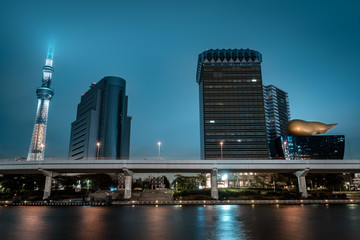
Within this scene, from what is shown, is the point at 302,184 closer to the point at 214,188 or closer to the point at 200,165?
the point at 214,188

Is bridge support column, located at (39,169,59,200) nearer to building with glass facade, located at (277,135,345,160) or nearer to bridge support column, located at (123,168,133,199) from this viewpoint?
bridge support column, located at (123,168,133,199)

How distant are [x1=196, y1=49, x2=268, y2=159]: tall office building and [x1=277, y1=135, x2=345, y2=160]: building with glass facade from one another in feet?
54.8

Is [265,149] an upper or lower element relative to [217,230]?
upper

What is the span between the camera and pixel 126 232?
61.7 ft

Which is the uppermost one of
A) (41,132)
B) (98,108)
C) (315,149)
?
(98,108)

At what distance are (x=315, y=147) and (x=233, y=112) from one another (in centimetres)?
4594

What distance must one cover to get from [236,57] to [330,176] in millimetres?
95680

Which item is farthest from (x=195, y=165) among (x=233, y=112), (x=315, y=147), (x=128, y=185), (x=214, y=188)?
(x=315, y=147)

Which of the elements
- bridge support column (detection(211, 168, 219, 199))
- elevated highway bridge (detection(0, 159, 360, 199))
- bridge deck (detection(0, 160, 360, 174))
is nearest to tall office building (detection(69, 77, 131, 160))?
elevated highway bridge (detection(0, 159, 360, 199))

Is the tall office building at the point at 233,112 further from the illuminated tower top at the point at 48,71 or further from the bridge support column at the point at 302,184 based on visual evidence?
the illuminated tower top at the point at 48,71

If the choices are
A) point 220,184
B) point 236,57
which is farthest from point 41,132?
point 236,57

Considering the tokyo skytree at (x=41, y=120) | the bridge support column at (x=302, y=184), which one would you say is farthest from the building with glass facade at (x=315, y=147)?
the tokyo skytree at (x=41, y=120)

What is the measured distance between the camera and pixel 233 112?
512 ft

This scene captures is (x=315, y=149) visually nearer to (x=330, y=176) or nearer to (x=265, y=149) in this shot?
(x=265, y=149)
